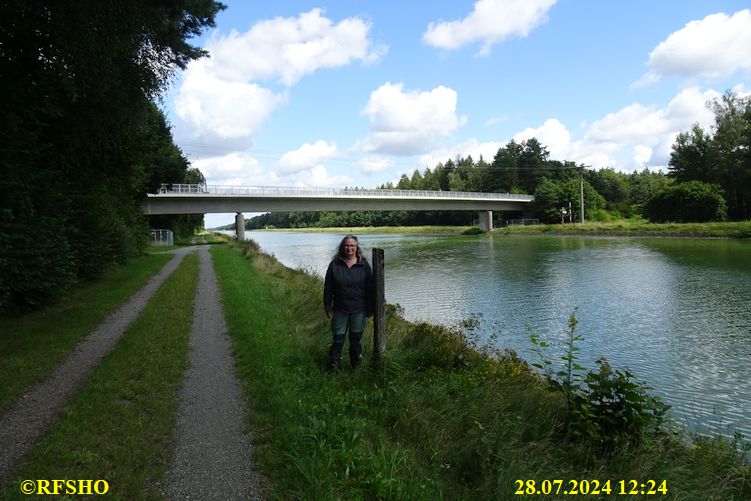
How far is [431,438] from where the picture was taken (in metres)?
5.47

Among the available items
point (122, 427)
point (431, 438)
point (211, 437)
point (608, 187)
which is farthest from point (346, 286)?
point (608, 187)

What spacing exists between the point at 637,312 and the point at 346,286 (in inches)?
507

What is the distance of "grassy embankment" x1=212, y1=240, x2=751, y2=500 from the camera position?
4363 mm

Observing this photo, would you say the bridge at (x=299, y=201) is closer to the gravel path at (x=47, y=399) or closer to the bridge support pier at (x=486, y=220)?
the bridge support pier at (x=486, y=220)

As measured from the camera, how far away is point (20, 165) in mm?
9836

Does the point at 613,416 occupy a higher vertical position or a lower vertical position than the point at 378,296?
lower

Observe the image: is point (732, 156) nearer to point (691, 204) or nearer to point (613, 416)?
point (691, 204)

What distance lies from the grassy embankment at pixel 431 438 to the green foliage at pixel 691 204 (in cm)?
6787

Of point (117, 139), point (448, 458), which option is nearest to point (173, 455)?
point (448, 458)

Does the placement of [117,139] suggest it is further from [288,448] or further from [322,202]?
[322,202]

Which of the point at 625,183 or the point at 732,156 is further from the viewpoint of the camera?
the point at 625,183

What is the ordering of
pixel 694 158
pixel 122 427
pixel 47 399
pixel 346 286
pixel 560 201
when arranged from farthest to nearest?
1. pixel 560 201
2. pixel 694 158
3. pixel 346 286
4. pixel 47 399
5. pixel 122 427

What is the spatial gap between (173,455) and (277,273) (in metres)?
19.1

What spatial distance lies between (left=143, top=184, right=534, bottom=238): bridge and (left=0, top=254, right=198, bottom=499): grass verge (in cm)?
4184
